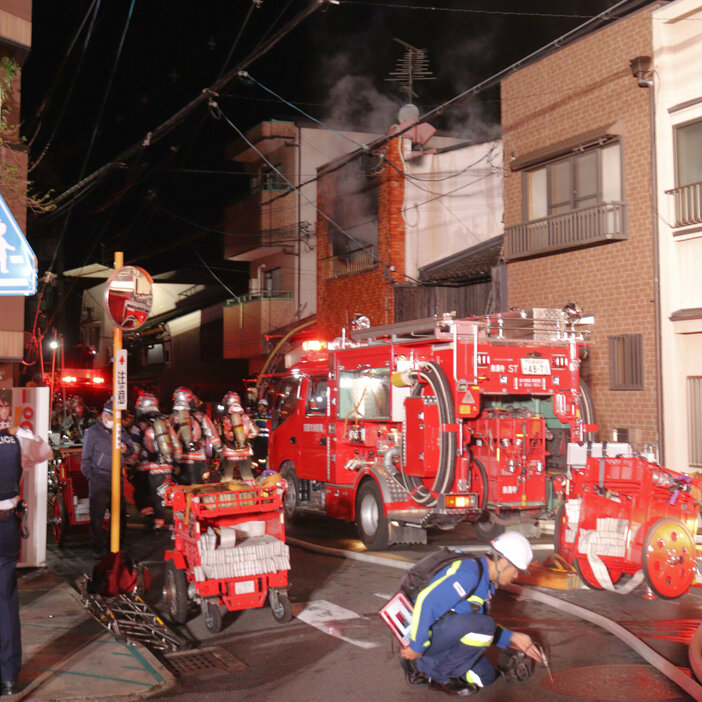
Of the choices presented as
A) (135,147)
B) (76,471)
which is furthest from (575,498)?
(135,147)

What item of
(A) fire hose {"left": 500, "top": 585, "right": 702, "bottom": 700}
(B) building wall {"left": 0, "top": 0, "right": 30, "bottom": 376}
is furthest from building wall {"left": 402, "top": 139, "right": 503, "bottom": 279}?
(A) fire hose {"left": 500, "top": 585, "right": 702, "bottom": 700}

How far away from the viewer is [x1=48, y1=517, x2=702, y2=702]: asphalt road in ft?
19.3

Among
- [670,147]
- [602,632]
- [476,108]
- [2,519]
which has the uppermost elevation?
[476,108]

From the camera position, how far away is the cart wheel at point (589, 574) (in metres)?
8.71

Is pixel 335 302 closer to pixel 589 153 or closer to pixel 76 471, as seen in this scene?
pixel 589 153

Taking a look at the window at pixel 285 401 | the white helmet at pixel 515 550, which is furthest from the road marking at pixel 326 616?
the window at pixel 285 401

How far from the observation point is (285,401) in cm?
1510

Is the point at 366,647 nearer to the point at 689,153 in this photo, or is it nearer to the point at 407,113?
the point at 689,153

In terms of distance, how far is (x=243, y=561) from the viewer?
754 cm

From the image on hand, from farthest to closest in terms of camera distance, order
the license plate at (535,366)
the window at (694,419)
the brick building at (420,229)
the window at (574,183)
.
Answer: the brick building at (420,229)
the window at (574,183)
the window at (694,419)
the license plate at (535,366)

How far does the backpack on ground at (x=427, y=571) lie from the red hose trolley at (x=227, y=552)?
2632mm

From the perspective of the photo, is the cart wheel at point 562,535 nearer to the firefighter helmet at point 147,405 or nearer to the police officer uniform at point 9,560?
the police officer uniform at point 9,560

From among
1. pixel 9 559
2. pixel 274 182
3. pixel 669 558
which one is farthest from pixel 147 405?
pixel 274 182

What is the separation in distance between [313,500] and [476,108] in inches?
782
